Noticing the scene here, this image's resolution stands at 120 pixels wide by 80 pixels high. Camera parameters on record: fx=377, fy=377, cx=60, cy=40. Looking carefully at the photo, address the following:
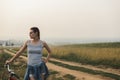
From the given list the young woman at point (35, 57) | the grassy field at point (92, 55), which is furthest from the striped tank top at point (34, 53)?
the grassy field at point (92, 55)

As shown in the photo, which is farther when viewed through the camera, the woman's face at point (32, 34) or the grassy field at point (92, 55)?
the grassy field at point (92, 55)

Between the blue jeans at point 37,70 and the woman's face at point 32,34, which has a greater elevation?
the woman's face at point 32,34

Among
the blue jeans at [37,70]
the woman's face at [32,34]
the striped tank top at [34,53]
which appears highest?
the woman's face at [32,34]

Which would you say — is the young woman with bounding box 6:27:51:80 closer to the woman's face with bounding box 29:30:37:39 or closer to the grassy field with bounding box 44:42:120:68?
the woman's face with bounding box 29:30:37:39

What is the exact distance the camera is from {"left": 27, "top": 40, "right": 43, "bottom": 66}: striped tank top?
5051 mm

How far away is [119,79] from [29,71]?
324 inches

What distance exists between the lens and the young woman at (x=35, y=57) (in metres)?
5.06

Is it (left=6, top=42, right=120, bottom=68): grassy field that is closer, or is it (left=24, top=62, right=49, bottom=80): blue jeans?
(left=24, top=62, right=49, bottom=80): blue jeans

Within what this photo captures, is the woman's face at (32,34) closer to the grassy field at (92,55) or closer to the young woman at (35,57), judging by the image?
the young woman at (35,57)

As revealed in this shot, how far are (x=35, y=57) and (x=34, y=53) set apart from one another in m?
0.06

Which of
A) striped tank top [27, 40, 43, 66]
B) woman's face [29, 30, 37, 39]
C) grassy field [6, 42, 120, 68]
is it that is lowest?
grassy field [6, 42, 120, 68]

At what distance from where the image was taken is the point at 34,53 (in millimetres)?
5055

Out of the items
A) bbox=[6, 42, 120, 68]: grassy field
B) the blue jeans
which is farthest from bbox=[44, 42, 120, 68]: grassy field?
the blue jeans

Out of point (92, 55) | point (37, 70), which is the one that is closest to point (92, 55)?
point (92, 55)
